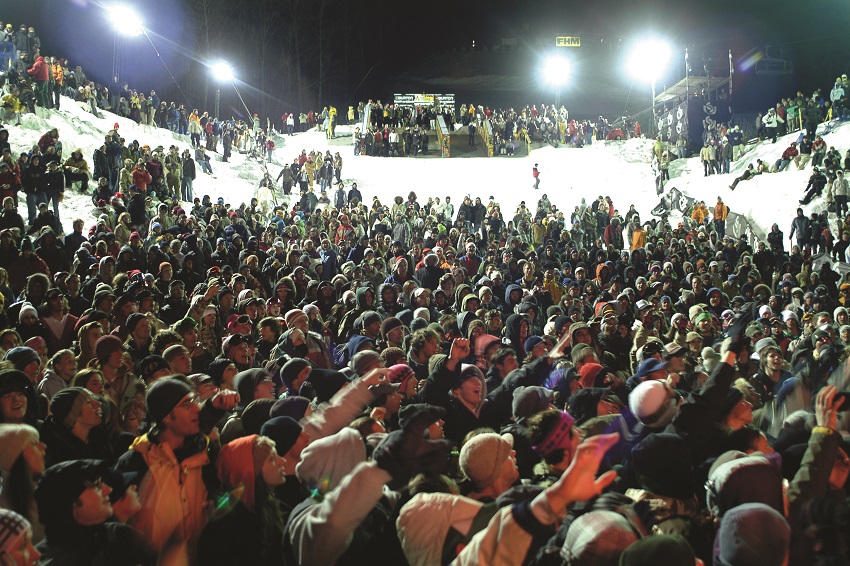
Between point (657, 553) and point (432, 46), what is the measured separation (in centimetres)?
6225

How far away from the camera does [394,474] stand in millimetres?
2980

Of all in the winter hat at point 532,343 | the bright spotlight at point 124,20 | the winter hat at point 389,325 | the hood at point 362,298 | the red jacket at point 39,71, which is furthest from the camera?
the bright spotlight at point 124,20

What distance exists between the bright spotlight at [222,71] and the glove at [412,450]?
123 feet

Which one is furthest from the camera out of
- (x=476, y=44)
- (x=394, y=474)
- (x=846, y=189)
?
(x=476, y=44)

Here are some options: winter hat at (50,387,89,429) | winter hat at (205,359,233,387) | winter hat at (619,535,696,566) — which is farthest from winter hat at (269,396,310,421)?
winter hat at (619,535,696,566)

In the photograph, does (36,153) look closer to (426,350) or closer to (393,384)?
(426,350)

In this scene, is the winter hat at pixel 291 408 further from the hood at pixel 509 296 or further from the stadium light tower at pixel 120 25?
the stadium light tower at pixel 120 25

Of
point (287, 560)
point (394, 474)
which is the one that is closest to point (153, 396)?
point (287, 560)

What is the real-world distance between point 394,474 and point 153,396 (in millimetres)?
1387

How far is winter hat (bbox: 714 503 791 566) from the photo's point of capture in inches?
106

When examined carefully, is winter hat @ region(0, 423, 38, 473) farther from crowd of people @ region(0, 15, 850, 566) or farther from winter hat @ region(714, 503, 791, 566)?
winter hat @ region(714, 503, 791, 566)

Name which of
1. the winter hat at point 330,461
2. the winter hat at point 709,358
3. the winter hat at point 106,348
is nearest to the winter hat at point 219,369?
the winter hat at point 106,348

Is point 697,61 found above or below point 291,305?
above

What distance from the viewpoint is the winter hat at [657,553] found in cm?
250
